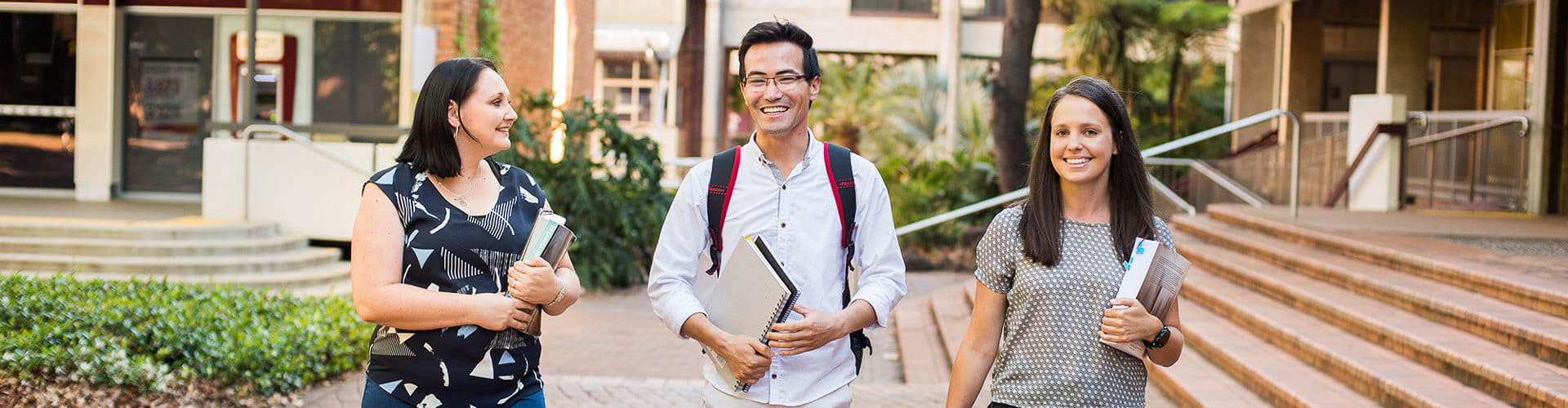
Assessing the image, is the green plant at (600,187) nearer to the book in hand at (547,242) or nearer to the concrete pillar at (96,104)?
the concrete pillar at (96,104)

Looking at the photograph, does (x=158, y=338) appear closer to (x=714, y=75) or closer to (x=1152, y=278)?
(x=1152, y=278)

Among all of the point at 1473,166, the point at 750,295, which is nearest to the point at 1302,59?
the point at 1473,166

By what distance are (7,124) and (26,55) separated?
2.90 feet

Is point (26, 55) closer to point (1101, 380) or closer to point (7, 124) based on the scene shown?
point (7, 124)

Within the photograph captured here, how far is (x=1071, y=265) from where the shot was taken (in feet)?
9.52

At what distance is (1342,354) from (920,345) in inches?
132

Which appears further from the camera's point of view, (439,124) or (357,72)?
(357,72)

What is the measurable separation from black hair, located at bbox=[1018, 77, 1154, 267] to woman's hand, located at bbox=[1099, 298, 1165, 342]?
180 millimetres

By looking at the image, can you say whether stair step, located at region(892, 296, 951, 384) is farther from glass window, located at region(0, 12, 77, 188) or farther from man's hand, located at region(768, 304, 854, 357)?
glass window, located at region(0, 12, 77, 188)

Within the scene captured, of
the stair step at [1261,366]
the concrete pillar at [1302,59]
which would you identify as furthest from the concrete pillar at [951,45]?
the stair step at [1261,366]

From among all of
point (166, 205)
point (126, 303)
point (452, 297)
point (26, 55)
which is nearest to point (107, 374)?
point (126, 303)

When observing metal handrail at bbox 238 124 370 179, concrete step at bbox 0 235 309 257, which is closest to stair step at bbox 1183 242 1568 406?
metal handrail at bbox 238 124 370 179

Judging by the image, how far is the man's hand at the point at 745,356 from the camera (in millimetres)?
2967

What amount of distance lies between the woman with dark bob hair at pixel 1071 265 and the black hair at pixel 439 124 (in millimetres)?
1230
